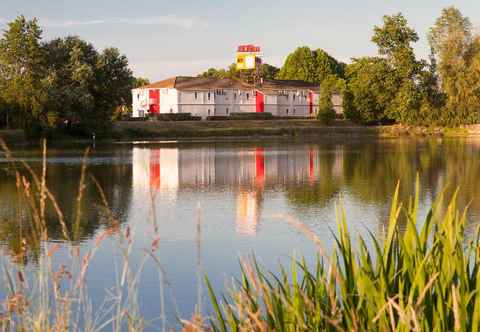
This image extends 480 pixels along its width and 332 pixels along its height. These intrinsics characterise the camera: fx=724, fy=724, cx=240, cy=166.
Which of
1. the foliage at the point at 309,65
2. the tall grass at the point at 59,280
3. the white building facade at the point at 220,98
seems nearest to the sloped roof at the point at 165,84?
the white building facade at the point at 220,98

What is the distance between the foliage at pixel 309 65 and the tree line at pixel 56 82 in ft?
221

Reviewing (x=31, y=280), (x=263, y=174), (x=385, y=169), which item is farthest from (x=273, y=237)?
(x=385, y=169)

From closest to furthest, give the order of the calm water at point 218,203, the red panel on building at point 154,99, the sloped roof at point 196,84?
the calm water at point 218,203 < the sloped roof at point 196,84 < the red panel on building at point 154,99

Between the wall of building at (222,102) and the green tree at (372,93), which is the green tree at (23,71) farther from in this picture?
the green tree at (372,93)

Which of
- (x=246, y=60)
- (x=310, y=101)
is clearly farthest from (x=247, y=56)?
(x=310, y=101)

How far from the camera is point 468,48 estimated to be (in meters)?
89.1

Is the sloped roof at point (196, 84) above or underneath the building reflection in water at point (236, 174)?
above

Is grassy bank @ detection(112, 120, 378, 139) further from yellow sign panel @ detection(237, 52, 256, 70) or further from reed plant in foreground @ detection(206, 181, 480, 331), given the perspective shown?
reed plant in foreground @ detection(206, 181, 480, 331)

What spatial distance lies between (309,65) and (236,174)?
115 metres

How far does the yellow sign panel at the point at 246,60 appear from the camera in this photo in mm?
121375

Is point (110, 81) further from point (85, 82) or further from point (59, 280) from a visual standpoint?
point (59, 280)

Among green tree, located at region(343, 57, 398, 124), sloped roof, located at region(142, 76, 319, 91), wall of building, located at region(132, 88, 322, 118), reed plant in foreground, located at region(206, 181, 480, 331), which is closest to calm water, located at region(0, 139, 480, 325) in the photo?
reed plant in foreground, located at region(206, 181, 480, 331)

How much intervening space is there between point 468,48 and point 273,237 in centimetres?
7872

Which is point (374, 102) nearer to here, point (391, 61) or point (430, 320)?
point (391, 61)
